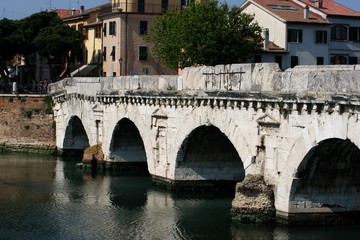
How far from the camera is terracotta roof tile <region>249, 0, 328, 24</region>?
2490 inches

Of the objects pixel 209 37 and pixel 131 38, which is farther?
pixel 131 38

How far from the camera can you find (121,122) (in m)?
43.5

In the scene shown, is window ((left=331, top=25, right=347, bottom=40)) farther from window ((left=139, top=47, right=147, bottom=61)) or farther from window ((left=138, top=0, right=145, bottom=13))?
window ((left=138, top=0, right=145, bottom=13))

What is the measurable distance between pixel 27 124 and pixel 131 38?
14.9 metres

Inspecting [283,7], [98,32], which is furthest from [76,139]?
[98,32]

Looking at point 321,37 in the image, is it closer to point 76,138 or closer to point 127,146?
point 76,138

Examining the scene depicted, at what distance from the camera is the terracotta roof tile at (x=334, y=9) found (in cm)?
6600

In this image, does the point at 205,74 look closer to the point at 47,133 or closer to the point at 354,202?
the point at 354,202

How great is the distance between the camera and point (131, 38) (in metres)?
68.8

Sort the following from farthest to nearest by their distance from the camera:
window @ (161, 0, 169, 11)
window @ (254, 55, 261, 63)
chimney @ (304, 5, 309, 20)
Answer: window @ (161, 0, 169, 11) < chimney @ (304, 5, 309, 20) < window @ (254, 55, 261, 63)

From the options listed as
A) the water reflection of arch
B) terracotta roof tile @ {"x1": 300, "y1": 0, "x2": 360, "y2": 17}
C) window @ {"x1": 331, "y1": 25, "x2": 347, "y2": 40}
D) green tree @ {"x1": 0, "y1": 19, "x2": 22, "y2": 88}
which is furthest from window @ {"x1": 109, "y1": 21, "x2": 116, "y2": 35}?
the water reflection of arch

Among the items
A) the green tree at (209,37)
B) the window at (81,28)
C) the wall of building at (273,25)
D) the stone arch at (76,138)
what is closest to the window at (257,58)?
the green tree at (209,37)

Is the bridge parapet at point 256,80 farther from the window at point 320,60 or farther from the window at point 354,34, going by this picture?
the window at point 354,34

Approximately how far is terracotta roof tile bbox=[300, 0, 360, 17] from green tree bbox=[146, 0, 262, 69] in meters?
7.62
